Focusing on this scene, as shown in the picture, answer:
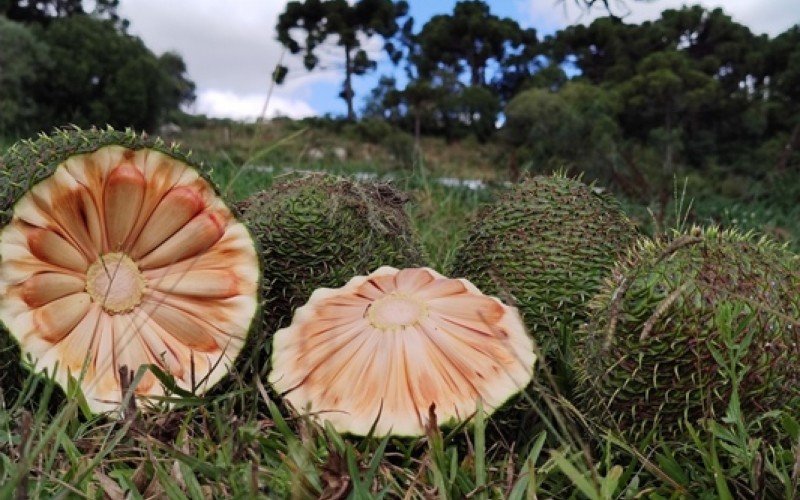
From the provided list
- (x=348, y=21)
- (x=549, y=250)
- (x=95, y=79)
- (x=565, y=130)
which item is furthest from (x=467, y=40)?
(x=549, y=250)

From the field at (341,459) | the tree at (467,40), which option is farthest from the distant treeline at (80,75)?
the field at (341,459)

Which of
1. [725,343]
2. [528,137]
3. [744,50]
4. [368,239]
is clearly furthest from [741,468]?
[744,50]

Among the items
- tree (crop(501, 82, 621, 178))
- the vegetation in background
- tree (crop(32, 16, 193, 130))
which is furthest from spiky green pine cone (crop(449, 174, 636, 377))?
tree (crop(32, 16, 193, 130))

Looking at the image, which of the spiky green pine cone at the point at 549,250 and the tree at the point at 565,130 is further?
the tree at the point at 565,130

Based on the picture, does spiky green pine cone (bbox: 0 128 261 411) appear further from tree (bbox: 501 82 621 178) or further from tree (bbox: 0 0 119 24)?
tree (bbox: 0 0 119 24)

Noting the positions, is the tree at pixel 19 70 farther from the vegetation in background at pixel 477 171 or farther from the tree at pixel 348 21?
the tree at pixel 348 21

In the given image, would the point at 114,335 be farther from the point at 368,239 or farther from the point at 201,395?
the point at 368,239

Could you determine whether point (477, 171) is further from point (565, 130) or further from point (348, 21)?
point (348, 21)
